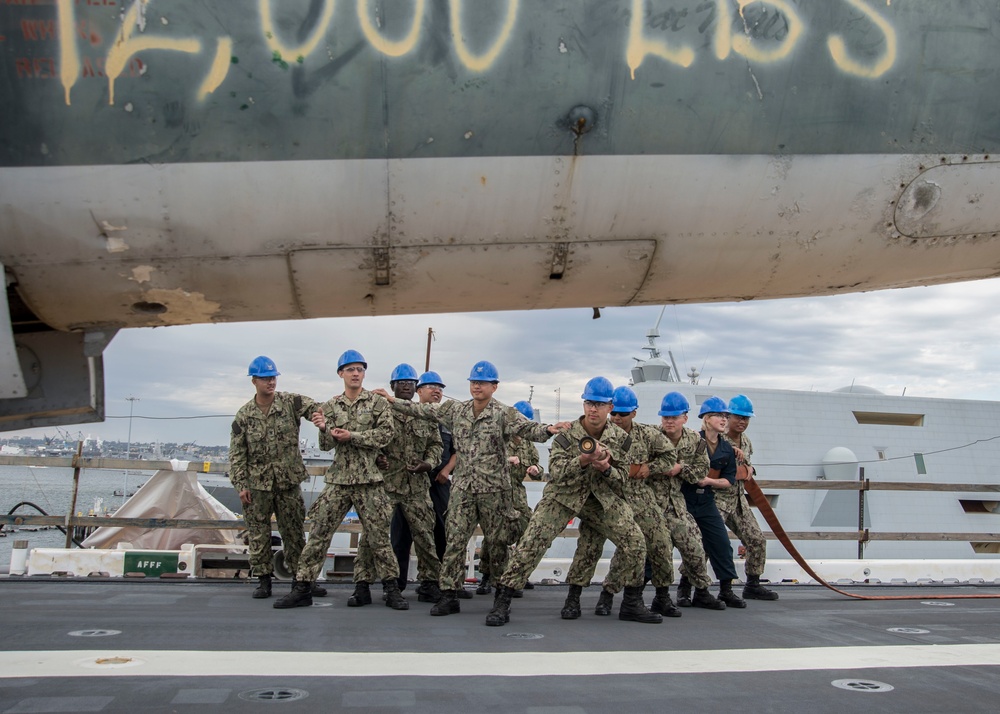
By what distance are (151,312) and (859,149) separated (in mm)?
3455

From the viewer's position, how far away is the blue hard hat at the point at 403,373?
285 inches

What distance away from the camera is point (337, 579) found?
7480 mm

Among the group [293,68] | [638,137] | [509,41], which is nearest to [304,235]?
[293,68]

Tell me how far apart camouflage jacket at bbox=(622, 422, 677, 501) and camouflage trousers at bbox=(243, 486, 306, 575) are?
262 cm

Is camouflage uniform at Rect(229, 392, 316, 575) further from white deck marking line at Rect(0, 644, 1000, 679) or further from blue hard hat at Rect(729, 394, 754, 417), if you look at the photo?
blue hard hat at Rect(729, 394, 754, 417)

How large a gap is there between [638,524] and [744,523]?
1482 millimetres

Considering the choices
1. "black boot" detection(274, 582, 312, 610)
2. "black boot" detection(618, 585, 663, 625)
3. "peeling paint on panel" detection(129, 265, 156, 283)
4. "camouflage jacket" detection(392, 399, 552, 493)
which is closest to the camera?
"peeling paint on panel" detection(129, 265, 156, 283)

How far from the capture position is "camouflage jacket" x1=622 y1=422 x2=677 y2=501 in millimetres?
5875

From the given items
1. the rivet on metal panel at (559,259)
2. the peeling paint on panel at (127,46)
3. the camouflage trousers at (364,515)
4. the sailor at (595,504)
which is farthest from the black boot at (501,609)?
the peeling paint on panel at (127,46)

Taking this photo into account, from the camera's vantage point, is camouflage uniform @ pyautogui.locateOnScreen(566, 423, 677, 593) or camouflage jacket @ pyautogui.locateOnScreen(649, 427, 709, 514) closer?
camouflage uniform @ pyautogui.locateOnScreen(566, 423, 677, 593)

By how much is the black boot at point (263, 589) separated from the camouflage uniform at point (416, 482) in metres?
0.79

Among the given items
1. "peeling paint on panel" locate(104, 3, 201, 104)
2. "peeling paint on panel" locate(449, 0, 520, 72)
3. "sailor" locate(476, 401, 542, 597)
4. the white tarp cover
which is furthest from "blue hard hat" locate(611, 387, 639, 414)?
the white tarp cover

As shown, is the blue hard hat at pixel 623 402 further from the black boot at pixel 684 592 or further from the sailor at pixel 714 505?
the black boot at pixel 684 592

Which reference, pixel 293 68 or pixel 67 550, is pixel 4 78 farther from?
pixel 67 550
